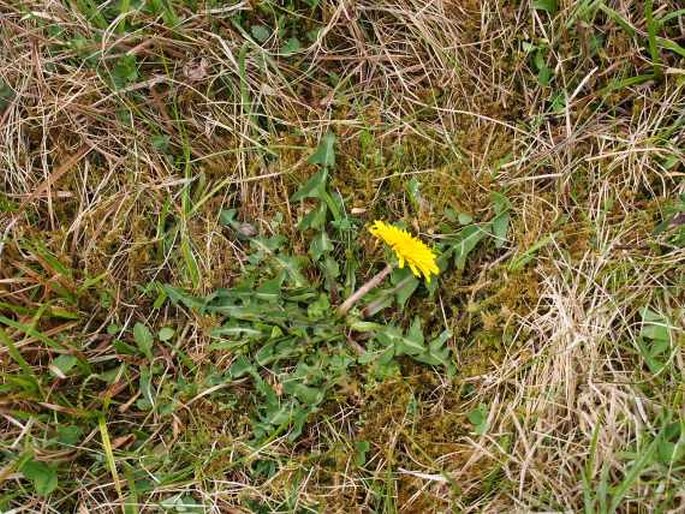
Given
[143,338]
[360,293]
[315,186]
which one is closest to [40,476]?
[143,338]

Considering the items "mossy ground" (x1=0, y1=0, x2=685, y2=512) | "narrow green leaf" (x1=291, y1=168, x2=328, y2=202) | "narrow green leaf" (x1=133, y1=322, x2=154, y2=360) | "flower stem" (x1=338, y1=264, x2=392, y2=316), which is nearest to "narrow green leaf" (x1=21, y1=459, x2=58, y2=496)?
"mossy ground" (x1=0, y1=0, x2=685, y2=512)

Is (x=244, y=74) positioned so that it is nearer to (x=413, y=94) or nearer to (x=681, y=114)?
(x=413, y=94)

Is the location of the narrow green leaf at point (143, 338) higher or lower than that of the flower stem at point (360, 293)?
lower

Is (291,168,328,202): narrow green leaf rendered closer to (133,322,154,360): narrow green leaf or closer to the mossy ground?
the mossy ground

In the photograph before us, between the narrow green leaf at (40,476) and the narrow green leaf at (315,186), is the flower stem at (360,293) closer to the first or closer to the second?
the narrow green leaf at (315,186)

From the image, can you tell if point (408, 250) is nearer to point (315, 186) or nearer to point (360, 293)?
point (360, 293)

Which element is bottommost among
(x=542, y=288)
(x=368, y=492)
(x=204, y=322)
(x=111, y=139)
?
(x=368, y=492)

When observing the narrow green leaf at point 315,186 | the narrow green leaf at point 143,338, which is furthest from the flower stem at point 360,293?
the narrow green leaf at point 143,338

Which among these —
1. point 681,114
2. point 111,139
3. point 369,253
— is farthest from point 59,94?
point 681,114
